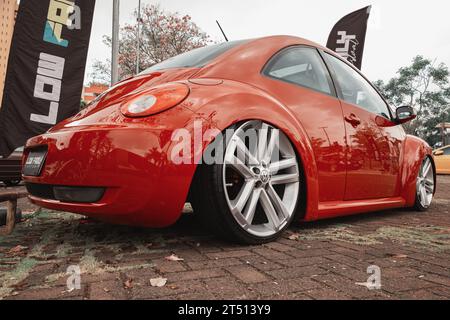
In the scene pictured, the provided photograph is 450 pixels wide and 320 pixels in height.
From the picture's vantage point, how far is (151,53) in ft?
88.8

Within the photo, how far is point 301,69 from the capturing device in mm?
2807

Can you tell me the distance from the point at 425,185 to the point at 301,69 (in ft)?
8.03

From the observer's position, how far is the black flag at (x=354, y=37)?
34.3 feet

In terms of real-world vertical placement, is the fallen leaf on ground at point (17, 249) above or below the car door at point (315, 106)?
below

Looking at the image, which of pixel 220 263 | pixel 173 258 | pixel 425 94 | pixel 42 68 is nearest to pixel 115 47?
pixel 42 68

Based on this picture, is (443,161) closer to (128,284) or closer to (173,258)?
(173,258)

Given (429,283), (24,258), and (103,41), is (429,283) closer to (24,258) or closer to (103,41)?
(24,258)

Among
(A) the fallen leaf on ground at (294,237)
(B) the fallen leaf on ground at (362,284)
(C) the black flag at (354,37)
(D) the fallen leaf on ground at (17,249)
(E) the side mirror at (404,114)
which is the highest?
(C) the black flag at (354,37)

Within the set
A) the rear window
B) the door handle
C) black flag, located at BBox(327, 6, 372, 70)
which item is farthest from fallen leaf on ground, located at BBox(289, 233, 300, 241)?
black flag, located at BBox(327, 6, 372, 70)

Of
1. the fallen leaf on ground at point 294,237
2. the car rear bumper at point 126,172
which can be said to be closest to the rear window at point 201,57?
the car rear bumper at point 126,172

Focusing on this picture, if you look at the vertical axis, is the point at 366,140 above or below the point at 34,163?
above

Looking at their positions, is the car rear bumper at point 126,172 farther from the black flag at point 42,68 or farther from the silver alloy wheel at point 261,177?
the black flag at point 42,68

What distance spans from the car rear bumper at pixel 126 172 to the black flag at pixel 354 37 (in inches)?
384
